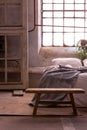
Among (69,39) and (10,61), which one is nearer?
(10,61)

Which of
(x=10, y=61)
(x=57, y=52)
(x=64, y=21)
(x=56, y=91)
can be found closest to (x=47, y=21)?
(x=64, y=21)

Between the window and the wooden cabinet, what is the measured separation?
0.87 meters

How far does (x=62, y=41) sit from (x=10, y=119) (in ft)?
12.1

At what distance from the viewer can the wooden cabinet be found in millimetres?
7145

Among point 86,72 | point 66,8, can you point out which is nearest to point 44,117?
point 86,72

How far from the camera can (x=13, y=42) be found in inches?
296

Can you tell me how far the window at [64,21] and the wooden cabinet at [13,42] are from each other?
87cm

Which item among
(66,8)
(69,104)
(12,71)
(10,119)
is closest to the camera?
(10,119)

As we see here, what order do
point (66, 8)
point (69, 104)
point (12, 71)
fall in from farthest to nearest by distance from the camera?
point (66, 8)
point (12, 71)
point (69, 104)

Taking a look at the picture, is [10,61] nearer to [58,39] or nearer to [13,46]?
[13,46]

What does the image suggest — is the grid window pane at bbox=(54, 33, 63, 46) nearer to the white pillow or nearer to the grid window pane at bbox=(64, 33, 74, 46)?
the grid window pane at bbox=(64, 33, 74, 46)

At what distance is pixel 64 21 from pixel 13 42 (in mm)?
1336

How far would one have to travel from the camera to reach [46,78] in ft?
18.9

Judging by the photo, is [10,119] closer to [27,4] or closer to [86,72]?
[86,72]
